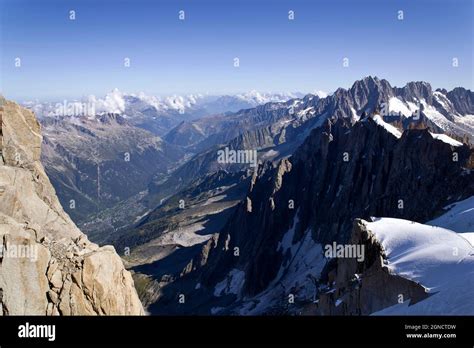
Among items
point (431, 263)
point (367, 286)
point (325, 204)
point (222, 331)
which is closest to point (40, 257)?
point (222, 331)

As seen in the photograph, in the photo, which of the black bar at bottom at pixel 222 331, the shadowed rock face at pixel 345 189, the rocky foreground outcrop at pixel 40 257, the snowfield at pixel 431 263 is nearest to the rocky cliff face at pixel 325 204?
the shadowed rock face at pixel 345 189

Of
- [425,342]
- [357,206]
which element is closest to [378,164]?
[357,206]

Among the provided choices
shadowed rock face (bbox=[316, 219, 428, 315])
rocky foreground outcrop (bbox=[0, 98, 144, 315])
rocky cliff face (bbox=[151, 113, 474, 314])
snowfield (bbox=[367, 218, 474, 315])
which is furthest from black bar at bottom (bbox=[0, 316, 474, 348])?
rocky cliff face (bbox=[151, 113, 474, 314])

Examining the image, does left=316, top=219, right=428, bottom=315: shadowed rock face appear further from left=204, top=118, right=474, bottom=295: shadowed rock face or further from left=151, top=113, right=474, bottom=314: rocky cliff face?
left=204, top=118, right=474, bottom=295: shadowed rock face

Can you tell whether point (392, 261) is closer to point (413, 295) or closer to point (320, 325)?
point (413, 295)

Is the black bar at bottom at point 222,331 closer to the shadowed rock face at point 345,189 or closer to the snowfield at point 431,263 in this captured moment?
the snowfield at point 431,263

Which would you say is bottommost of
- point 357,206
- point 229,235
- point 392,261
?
point 229,235
